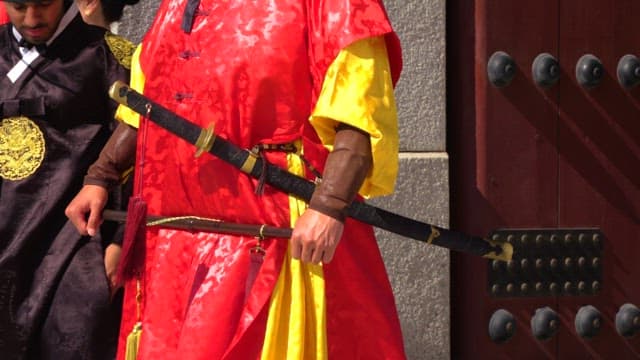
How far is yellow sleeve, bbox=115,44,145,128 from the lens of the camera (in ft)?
11.0

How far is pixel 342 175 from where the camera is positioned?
2855mm

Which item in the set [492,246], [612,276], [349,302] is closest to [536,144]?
[612,276]

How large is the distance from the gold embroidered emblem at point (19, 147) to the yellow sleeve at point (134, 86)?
1.14ft

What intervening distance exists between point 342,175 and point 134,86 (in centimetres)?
77

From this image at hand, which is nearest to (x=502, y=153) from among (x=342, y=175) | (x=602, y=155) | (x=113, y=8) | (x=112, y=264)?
(x=602, y=155)

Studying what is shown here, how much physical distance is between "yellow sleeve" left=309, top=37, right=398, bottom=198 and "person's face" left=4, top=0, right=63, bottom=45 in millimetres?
1071

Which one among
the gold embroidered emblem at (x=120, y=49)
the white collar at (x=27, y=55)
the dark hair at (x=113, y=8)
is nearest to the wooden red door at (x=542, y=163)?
the dark hair at (x=113, y=8)

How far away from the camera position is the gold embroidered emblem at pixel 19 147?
3639 millimetres

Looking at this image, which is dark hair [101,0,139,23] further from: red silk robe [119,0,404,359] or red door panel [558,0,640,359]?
red door panel [558,0,640,359]

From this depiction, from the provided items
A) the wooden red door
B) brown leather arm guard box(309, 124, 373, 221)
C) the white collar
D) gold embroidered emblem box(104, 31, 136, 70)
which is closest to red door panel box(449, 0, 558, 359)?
the wooden red door

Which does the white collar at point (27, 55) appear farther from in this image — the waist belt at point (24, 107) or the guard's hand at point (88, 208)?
the guard's hand at point (88, 208)

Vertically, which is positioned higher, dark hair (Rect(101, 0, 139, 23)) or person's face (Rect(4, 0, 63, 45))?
person's face (Rect(4, 0, 63, 45))

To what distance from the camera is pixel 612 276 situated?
4855mm

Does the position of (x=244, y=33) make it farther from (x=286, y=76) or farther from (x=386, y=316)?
(x=386, y=316)
